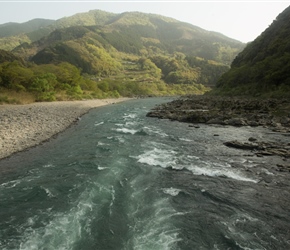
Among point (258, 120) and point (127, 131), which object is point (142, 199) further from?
point (258, 120)

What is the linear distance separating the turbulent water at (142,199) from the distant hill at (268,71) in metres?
44.7

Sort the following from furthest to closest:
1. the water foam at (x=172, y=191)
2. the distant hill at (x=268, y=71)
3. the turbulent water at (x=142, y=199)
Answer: the distant hill at (x=268, y=71) < the water foam at (x=172, y=191) < the turbulent water at (x=142, y=199)

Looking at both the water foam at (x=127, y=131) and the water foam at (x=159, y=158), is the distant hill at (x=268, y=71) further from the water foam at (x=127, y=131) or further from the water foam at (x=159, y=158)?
the water foam at (x=159, y=158)

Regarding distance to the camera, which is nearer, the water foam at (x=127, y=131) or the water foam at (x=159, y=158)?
the water foam at (x=159, y=158)

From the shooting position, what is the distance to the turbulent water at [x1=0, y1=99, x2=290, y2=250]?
34.0 feet

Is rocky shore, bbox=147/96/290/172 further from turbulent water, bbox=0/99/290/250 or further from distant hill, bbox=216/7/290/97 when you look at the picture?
distant hill, bbox=216/7/290/97

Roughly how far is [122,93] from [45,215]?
112060 millimetres

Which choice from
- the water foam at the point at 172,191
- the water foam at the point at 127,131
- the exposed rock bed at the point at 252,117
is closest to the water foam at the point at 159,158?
the water foam at the point at 172,191

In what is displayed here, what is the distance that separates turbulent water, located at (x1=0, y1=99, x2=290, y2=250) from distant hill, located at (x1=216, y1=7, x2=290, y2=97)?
44657 mm

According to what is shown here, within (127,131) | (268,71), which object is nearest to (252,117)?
(127,131)

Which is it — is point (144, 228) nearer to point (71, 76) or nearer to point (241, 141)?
point (241, 141)

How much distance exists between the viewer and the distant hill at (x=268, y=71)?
192 ft

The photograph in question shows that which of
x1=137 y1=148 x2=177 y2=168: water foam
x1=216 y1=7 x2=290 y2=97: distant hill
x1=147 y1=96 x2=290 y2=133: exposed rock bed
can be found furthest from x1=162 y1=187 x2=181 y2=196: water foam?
A: x1=216 y1=7 x2=290 y2=97: distant hill

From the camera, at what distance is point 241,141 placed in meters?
25.5
